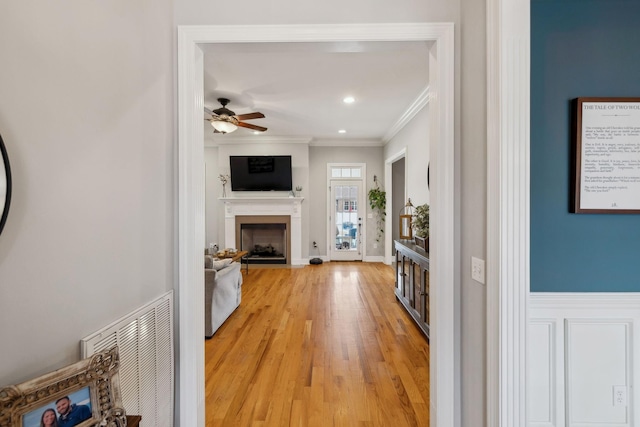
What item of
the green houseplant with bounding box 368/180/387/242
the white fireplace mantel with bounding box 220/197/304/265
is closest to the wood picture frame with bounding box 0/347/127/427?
the white fireplace mantel with bounding box 220/197/304/265

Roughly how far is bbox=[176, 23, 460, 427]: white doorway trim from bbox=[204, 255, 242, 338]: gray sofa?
54.9 inches

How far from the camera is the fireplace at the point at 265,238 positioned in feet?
21.0

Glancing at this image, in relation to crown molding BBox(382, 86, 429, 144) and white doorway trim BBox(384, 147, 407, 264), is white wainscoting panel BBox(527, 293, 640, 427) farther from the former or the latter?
white doorway trim BBox(384, 147, 407, 264)

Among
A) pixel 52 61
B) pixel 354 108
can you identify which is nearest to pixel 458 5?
pixel 52 61

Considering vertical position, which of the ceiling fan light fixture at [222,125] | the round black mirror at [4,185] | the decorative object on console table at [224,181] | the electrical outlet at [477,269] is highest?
the ceiling fan light fixture at [222,125]

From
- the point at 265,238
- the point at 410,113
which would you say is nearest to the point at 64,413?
the point at 410,113

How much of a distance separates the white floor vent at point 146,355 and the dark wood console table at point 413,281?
227 cm

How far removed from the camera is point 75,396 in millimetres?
804

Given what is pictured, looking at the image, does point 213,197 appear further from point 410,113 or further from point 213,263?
point 410,113

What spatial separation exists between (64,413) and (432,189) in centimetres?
171

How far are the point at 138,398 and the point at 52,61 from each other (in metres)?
1.34

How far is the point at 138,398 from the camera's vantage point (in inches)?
48.4

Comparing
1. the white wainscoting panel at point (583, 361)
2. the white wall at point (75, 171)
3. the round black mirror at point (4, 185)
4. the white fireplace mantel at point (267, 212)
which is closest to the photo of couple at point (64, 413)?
the white wall at point (75, 171)

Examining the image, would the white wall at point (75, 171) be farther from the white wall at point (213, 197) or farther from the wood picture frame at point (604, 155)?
the white wall at point (213, 197)
